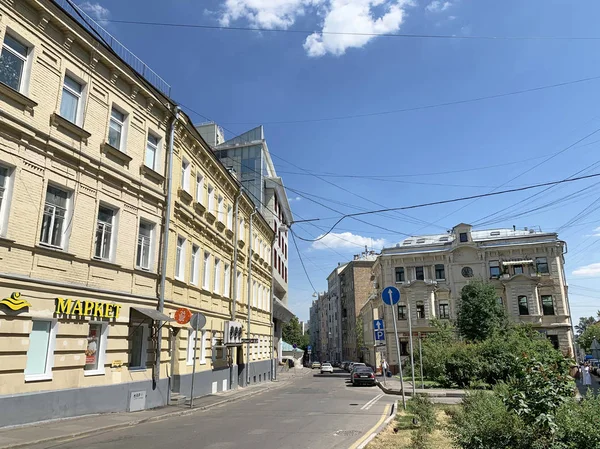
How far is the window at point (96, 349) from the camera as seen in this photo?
1264cm

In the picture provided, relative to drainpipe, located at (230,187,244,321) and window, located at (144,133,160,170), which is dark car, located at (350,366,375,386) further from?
window, located at (144,133,160,170)

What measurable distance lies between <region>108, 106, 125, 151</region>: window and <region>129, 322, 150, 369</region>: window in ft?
19.0

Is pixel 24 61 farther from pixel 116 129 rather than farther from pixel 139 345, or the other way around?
pixel 139 345

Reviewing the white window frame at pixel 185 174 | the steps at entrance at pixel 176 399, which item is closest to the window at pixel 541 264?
the white window frame at pixel 185 174

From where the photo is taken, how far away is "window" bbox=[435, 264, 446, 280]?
50.3m

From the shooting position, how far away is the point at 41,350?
36.5 ft

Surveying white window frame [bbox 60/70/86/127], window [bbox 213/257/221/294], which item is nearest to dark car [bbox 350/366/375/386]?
window [bbox 213/257/221/294]

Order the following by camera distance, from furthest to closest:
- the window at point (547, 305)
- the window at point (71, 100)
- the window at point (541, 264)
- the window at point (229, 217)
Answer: the window at point (541, 264) < the window at point (547, 305) < the window at point (229, 217) < the window at point (71, 100)

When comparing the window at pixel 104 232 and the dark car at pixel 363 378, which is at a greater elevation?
the window at pixel 104 232

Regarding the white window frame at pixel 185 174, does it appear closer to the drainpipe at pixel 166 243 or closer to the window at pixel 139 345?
the drainpipe at pixel 166 243

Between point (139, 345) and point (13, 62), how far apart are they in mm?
9006

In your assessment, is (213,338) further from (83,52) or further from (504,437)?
(504,437)

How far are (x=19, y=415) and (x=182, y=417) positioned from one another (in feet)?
15.0

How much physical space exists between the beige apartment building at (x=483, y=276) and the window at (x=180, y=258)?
33126 millimetres
